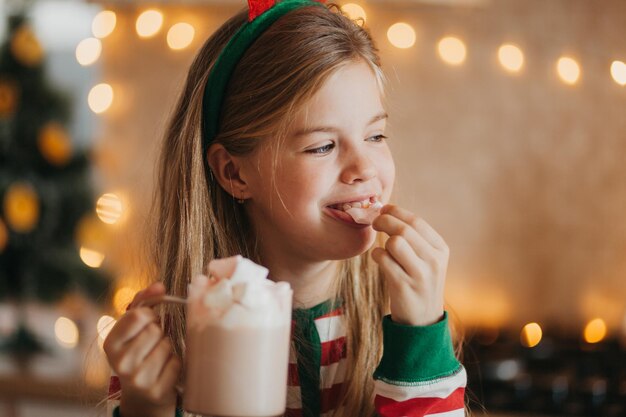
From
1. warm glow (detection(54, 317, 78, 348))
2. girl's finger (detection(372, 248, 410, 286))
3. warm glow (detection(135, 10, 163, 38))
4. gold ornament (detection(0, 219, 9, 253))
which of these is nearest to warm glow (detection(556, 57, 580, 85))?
warm glow (detection(135, 10, 163, 38))

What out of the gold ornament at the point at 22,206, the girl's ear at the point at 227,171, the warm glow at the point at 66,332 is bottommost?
the warm glow at the point at 66,332

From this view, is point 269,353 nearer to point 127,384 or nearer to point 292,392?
point 127,384

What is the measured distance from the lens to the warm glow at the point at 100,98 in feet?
10.5

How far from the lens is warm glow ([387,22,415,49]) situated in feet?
9.59

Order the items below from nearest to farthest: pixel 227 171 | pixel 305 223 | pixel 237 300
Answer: pixel 237 300 < pixel 305 223 < pixel 227 171

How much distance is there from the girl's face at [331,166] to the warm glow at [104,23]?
2081 millimetres

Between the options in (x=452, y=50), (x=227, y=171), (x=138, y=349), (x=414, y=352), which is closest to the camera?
(x=138, y=349)

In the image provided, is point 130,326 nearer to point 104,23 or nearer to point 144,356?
point 144,356

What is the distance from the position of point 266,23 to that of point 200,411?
2.10ft

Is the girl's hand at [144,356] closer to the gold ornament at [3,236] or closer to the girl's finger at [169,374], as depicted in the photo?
the girl's finger at [169,374]

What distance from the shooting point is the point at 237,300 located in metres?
0.90

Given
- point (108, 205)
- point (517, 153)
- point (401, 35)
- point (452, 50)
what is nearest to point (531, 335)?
point (517, 153)

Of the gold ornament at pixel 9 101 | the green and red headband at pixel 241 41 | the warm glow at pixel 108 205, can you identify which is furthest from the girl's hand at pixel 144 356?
the gold ornament at pixel 9 101

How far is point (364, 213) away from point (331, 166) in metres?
0.08
